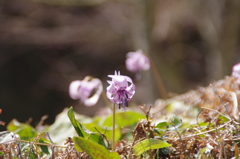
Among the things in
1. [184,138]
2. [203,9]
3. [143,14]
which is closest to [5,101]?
[143,14]

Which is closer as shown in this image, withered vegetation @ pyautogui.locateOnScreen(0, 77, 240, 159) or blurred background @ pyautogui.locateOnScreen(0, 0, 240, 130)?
withered vegetation @ pyautogui.locateOnScreen(0, 77, 240, 159)

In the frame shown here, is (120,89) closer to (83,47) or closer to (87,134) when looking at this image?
(87,134)

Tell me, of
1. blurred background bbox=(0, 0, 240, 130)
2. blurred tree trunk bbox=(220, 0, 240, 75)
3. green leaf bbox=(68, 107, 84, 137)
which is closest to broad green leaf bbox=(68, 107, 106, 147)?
green leaf bbox=(68, 107, 84, 137)

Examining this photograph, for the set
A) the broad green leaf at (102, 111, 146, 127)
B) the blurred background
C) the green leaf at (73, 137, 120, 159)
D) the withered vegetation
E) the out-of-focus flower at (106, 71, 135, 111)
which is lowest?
the green leaf at (73, 137, 120, 159)

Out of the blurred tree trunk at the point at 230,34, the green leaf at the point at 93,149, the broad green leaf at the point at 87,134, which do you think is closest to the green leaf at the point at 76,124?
the broad green leaf at the point at 87,134

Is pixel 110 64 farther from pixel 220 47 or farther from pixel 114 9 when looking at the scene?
Result: pixel 220 47

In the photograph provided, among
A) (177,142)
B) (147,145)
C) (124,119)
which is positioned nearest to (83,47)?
(124,119)

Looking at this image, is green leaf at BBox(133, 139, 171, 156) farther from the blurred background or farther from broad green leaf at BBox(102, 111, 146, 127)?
the blurred background

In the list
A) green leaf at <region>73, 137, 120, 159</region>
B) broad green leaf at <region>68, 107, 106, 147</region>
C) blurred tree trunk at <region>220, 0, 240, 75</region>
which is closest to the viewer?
green leaf at <region>73, 137, 120, 159</region>
